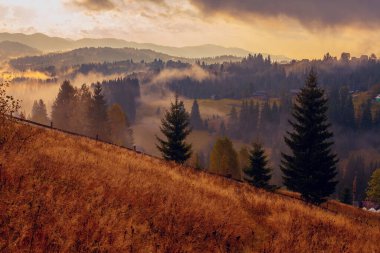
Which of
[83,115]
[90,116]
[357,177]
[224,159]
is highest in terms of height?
[90,116]

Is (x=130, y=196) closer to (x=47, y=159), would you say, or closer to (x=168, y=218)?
(x=168, y=218)

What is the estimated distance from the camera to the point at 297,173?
37.2 metres

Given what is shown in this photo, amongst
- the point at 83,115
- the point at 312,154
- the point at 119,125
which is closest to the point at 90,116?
the point at 83,115

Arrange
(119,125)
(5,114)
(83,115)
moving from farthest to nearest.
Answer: (119,125) < (83,115) < (5,114)

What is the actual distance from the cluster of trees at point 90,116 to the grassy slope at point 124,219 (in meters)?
68.1

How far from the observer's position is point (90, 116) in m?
82.6

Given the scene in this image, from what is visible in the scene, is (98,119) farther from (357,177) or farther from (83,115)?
(357,177)

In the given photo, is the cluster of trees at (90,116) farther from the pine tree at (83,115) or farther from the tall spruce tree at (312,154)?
the tall spruce tree at (312,154)

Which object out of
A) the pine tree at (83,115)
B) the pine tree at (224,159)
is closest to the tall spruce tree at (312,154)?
the pine tree at (224,159)

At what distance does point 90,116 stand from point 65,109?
13648 mm

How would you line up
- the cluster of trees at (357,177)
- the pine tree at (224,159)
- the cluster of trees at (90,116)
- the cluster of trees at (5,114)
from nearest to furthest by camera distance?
the cluster of trees at (5,114) → the pine tree at (224,159) → the cluster of trees at (90,116) → the cluster of trees at (357,177)

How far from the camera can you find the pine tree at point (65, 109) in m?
89.9

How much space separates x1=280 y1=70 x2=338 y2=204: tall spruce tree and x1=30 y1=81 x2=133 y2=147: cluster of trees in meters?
49.4

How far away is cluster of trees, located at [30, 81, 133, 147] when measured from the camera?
271 feet
